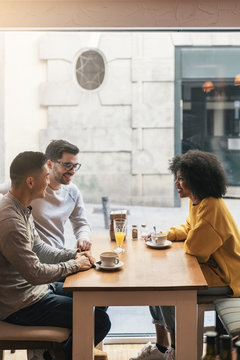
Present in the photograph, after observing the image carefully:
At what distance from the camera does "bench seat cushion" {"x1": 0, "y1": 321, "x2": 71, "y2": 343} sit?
1.96 metres

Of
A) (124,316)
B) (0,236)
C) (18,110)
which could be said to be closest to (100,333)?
(0,236)

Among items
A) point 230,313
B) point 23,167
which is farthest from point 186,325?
point 23,167

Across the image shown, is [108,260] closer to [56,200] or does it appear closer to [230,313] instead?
[230,313]

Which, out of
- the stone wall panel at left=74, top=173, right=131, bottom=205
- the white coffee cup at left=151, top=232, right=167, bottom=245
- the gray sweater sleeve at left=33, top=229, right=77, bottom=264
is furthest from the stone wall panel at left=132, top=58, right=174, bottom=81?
the gray sweater sleeve at left=33, top=229, right=77, bottom=264

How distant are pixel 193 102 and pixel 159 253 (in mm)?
1248

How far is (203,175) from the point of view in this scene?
2521 mm

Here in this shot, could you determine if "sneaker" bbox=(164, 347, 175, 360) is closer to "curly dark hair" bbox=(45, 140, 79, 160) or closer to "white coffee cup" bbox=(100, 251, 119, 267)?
"white coffee cup" bbox=(100, 251, 119, 267)

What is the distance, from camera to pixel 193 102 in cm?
317

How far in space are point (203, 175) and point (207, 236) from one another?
387 millimetres

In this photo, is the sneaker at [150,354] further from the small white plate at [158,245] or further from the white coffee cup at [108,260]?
the white coffee cup at [108,260]

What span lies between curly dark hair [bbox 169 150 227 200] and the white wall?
1148 millimetres

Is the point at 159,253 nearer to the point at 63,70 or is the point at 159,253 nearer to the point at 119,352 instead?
→ the point at 119,352

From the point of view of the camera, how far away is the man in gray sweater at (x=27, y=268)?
1927 millimetres

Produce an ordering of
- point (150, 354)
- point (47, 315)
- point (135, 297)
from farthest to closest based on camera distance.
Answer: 1. point (150, 354)
2. point (47, 315)
3. point (135, 297)
